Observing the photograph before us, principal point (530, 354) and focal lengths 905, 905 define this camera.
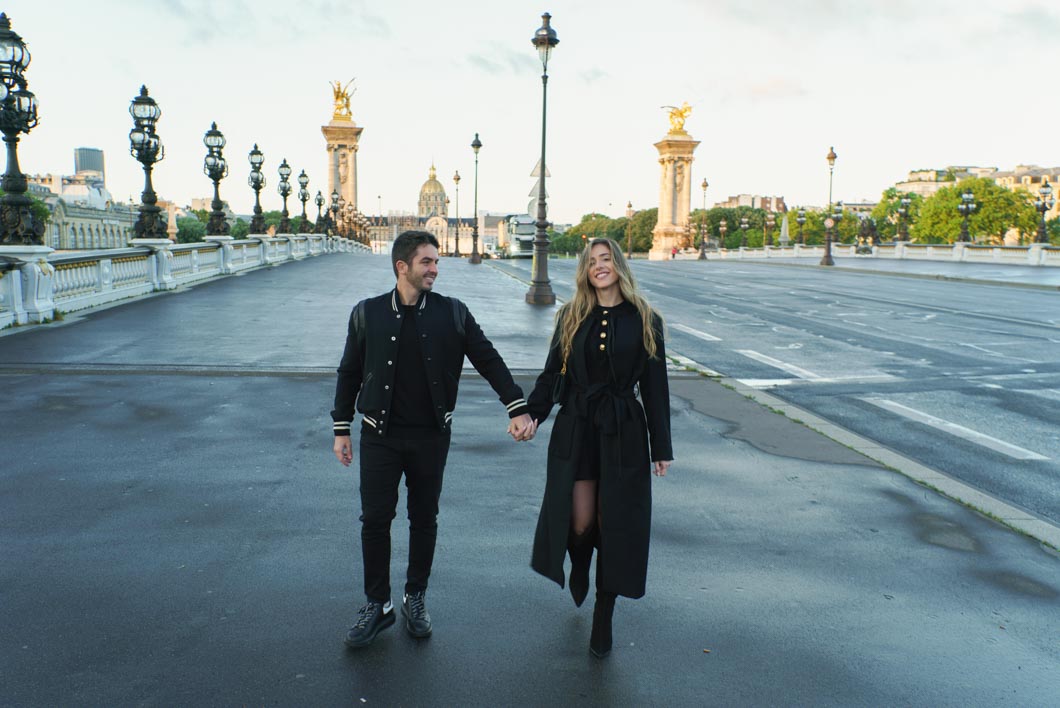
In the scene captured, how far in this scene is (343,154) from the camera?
108250 millimetres

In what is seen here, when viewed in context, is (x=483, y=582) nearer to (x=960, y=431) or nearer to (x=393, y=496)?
(x=393, y=496)

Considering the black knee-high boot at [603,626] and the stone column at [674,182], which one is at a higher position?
the stone column at [674,182]

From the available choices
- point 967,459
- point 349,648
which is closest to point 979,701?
point 349,648

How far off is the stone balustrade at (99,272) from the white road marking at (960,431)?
13.8 meters

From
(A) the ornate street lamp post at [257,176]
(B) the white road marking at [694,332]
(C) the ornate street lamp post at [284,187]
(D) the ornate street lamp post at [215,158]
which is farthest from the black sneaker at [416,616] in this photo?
(C) the ornate street lamp post at [284,187]

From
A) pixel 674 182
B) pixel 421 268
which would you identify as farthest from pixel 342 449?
pixel 674 182

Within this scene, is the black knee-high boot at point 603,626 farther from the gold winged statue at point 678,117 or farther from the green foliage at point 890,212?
the green foliage at point 890,212

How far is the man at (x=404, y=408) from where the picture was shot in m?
4.21

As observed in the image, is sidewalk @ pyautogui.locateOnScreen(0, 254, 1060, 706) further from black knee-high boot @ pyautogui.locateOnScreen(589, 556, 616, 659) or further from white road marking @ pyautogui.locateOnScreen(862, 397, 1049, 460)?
white road marking @ pyautogui.locateOnScreen(862, 397, 1049, 460)

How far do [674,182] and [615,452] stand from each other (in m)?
114

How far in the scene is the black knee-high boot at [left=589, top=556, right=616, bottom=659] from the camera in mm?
4172

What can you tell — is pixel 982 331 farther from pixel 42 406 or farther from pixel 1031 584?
pixel 42 406

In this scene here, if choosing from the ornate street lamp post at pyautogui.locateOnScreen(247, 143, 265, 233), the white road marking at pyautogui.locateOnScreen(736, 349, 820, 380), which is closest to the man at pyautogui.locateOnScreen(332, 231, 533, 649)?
the white road marking at pyautogui.locateOnScreen(736, 349, 820, 380)

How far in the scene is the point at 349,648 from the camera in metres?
4.19
